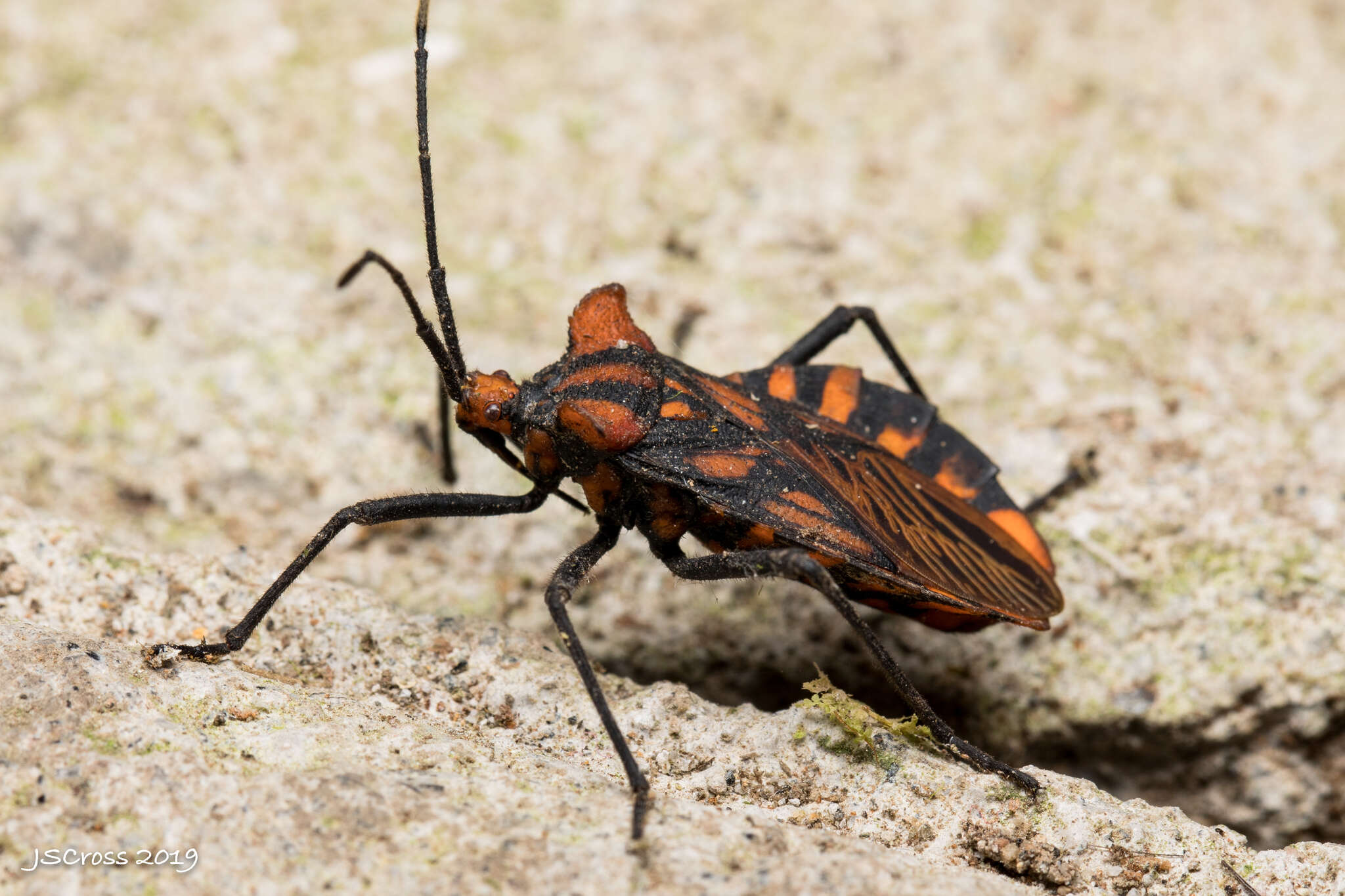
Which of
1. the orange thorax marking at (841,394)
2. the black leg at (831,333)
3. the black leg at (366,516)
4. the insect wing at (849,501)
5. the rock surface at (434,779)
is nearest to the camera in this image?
the rock surface at (434,779)

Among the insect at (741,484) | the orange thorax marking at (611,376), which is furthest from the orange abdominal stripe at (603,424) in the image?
the orange thorax marking at (611,376)

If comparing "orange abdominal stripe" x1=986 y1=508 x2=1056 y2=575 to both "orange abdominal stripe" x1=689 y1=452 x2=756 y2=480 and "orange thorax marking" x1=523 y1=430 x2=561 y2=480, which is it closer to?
"orange abdominal stripe" x1=689 y1=452 x2=756 y2=480

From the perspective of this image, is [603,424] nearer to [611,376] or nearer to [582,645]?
[611,376]

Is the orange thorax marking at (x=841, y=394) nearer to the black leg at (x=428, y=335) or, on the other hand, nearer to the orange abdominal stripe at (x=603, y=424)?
the orange abdominal stripe at (x=603, y=424)

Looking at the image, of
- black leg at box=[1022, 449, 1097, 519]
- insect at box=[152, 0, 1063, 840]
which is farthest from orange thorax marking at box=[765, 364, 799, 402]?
black leg at box=[1022, 449, 1097, 519]

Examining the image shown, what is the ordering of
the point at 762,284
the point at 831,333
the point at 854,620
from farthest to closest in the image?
the point at 762,284 → the point at 831,333 → the point at 854,620

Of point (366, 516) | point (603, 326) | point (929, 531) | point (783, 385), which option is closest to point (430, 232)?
point (603, 326)

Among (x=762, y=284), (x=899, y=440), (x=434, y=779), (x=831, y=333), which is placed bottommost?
(x=434, y=779)
